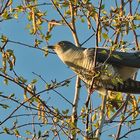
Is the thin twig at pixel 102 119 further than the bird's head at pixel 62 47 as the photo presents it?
No

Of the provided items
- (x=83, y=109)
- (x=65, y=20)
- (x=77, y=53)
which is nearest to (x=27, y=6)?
(x=65, y=20)

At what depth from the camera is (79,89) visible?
3.98 metres

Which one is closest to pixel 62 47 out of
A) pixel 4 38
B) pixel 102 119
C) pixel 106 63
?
pixel 106 63

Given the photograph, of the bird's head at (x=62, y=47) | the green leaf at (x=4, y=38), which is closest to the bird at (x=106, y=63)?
the bird's head at (x=62, y=47)

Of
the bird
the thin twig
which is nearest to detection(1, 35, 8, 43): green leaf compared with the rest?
the bird

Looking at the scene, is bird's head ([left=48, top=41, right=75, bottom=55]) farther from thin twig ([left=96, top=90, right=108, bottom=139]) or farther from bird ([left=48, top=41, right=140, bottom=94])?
thin twig ([left=96, top=90, right=108, bottom=139])

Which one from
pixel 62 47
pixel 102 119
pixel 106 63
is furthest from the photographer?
pixel 62 47

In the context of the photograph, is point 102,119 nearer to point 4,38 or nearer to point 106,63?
point 106,63

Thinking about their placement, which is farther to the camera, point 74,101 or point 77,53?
point 77,53

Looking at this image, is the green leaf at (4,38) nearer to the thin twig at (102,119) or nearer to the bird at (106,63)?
the bird at (106,63)

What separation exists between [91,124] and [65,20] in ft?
3.01

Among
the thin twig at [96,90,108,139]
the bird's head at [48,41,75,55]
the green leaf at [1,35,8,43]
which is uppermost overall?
the green leaf at [1,35,8,43]

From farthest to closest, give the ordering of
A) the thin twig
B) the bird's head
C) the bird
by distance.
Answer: the bird's head
the bird
the thin twig

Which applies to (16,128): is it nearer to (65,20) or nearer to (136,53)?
(65,20)
